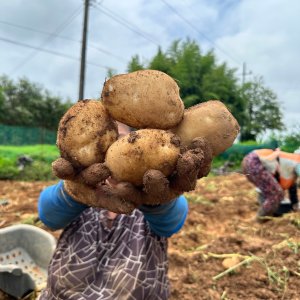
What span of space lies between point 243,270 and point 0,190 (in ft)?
16.2

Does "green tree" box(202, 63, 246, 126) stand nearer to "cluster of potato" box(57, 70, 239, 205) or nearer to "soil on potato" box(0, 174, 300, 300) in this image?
"soil on potato" box(0, 174, 300, 300)

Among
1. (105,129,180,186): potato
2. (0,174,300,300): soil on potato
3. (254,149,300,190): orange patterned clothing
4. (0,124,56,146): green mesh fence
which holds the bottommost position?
(0,124,56,146): green mesh fence

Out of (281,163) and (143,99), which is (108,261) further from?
(281,163)

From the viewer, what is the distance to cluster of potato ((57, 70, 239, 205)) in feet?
2.99

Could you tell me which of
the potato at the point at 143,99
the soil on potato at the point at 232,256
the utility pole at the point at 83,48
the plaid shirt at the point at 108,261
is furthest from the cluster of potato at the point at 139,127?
the utility pole at the point at 83,48

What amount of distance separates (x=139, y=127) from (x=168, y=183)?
0.59ft

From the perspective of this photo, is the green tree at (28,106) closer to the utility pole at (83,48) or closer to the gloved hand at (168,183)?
the utility pole at (83,48)

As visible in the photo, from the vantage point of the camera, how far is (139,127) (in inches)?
39.3

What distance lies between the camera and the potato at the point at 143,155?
90cm

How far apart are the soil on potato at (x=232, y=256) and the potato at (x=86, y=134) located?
52.2 inches

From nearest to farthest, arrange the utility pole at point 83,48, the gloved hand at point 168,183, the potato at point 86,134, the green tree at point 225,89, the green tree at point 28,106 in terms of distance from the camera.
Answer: the gloved hand at point 168,183 → the potato at point 86,134 → the green tree at point 225,89 → the utility pole at point 83,48 → the green tree at point 28,106

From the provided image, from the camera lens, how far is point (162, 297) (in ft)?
4.74

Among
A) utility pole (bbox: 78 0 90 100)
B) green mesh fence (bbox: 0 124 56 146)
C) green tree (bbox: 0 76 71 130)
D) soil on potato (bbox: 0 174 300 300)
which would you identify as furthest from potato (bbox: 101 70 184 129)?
green tree (bbox: 0 76 71 130)

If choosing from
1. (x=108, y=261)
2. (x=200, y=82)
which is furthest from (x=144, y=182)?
(x=200, y=82)
